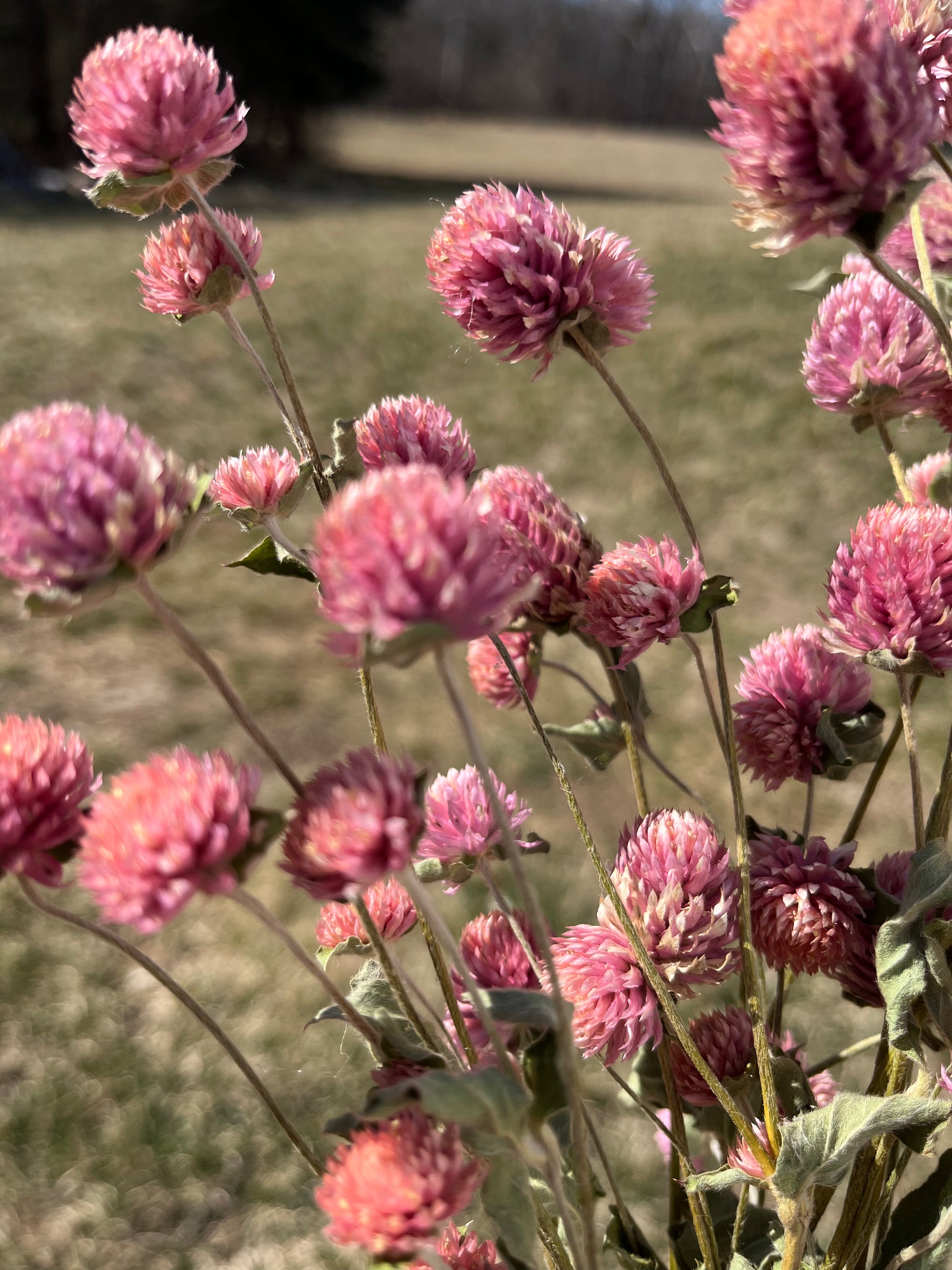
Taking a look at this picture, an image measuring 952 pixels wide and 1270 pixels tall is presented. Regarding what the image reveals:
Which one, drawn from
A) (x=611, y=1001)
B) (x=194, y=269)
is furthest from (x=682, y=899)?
(x=194, y=269)

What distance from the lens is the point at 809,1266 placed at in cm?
36

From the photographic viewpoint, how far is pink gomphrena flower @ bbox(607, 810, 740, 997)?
350 mm

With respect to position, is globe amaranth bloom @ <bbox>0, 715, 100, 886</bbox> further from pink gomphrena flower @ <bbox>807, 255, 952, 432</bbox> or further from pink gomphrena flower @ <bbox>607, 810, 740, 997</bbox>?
pink gomphrena flower @ <bbox>807, 255, 952, 432</bbox>

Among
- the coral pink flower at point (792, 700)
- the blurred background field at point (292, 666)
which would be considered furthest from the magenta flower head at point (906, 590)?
the blurred background field at point (292, 666)

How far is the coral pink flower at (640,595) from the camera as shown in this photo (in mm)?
353

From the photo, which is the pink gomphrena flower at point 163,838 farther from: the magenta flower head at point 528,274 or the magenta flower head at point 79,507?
the magenta flower head at point 528,274

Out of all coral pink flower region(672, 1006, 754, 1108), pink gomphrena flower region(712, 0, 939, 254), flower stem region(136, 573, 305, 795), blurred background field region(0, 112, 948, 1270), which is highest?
pink gomphrena flower region(712, 0, 939, 254)

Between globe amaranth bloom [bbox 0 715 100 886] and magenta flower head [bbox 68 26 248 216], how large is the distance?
0.18 m

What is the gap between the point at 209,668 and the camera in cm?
24

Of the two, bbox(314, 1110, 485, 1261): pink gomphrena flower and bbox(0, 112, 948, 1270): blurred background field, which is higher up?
bbox(314, 1110, 485, 1261): pink gomphrena flower

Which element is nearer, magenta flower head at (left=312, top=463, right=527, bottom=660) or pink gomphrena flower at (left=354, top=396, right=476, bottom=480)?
magenta flower head at (left=312, top=463, right=527, bottom=660)

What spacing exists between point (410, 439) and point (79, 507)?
0.13 metres

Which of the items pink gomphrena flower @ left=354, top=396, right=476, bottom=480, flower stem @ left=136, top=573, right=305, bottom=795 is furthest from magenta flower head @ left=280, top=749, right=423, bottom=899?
pink gomphrena flower @ left=354, top=396, right=476, bottom=480

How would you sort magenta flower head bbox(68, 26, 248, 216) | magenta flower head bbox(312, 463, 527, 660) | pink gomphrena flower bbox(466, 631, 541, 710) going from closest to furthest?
magenta flower head bbox(312, 463, 527, 660) → magenta flower head bbox(68, 26, 248, 216) → pink gomphrena flower bbox(466, 631, 541, 710)
